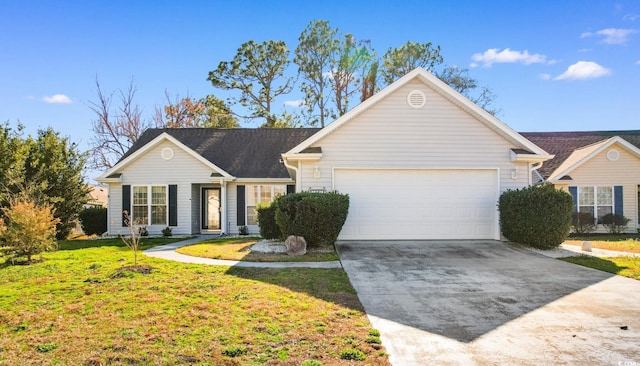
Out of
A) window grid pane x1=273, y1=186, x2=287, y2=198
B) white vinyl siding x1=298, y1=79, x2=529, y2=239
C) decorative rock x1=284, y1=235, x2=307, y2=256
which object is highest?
white vinyl siding x1=298, y1=79, x2=529, y2=239

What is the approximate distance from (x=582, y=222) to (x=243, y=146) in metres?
15.3

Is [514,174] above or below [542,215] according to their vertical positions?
above

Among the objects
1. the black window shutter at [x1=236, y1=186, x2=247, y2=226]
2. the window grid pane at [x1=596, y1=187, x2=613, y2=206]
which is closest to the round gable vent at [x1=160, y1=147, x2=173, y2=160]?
the black window shutter at [x1=236, y1=186, x2=247, y2=226]

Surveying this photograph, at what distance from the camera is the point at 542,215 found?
11.0m

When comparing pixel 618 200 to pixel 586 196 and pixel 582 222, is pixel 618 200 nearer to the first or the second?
pixel 586 196

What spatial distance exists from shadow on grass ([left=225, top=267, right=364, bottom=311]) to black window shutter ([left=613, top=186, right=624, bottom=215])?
599 inches

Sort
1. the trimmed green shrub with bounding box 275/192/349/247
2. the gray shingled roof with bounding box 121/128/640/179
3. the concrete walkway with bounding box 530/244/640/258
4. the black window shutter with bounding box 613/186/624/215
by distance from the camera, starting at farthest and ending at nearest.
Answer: the gray shingled roof with bounding box 121/128/640/179 < the black window shutter with bounding box 613/186/624/215 < the trimmed green shrub with bounding box 275/192/349/247 < the concrete walkway with bounding box 530/244/640/258

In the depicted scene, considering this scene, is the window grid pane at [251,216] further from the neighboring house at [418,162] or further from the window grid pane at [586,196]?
the window grid pane at [586,196]

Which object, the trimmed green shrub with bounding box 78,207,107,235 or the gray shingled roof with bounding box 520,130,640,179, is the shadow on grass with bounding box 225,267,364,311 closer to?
the trimmed green shrub with bounding box 78,207,107,235

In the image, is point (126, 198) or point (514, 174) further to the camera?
point (126, 198)

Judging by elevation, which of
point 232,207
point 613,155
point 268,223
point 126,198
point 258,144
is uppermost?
point 258,144

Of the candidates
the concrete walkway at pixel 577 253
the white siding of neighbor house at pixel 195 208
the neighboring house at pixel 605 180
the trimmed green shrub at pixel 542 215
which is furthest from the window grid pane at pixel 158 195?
the neighboring house at pixel 605 180

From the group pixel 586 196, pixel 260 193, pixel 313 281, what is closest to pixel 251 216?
pixel 260 193

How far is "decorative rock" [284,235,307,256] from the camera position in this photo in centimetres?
1043
